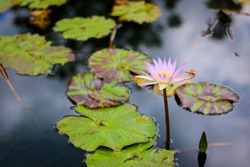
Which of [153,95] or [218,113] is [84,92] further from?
[218,113]

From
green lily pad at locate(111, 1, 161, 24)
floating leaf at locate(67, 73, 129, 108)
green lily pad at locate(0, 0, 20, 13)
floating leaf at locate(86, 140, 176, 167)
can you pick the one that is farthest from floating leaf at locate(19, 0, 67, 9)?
A: floating leaf at locate(86, 140, 176, 167)

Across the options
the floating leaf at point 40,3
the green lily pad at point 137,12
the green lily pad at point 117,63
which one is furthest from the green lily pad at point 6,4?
the green lily pad at point 117,63

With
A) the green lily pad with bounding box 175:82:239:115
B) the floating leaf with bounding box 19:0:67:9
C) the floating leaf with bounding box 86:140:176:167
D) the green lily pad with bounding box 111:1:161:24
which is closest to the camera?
the floating leaf with bounding box 86:140:176:167

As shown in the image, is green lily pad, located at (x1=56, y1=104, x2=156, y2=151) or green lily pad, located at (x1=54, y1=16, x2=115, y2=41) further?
green lily pad, located at (x1=54, y1=16, x2=115, y2=41)

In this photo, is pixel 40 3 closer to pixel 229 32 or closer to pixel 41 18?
pixel 41 18

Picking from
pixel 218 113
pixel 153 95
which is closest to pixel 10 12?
pixel 153 95

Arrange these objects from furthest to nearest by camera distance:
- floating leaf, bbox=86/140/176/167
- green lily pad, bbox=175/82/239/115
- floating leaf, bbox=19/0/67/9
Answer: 1. floating leaf, bbox=19/0/67/9
2. green lily pad, bbox=175/82/239/115
3. floating leaf, bbox=86/140/176/167

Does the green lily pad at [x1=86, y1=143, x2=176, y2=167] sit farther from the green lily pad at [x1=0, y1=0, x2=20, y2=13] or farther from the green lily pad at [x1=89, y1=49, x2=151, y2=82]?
the green lily pad at [x1=0, y1=0, x2=20, y2=13]

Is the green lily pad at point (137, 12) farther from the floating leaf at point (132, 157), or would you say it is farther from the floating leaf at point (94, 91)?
the floating leaf at point (132, 157)
